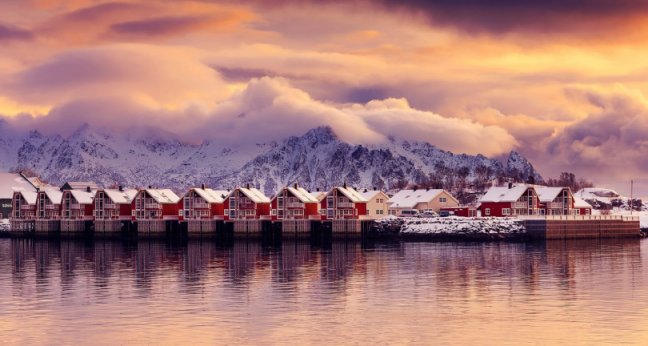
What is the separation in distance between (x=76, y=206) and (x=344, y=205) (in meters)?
55.0

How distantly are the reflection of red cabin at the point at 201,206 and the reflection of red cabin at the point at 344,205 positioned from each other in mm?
19462

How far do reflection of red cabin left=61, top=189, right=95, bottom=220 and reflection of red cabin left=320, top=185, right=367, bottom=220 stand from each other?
4837 cm

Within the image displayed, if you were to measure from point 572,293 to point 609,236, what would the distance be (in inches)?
3853

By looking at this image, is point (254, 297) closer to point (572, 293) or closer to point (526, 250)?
point (572, 293)

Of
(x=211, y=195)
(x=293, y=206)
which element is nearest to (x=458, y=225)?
(x=293, y=206)

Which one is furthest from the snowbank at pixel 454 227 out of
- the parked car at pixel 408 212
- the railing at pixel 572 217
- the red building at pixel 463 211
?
the parked car at pixel 408 212

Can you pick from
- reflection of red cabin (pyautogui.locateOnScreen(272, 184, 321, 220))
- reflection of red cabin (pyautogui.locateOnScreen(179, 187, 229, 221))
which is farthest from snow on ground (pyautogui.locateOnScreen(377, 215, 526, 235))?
reflection of red cabin (pyautogui.locateOnScreen(179, 187, 229, 221))

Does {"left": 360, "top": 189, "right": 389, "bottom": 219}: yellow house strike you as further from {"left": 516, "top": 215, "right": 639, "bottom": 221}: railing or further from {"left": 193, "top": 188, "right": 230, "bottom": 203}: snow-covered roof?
{"left": 516, "top": 215, "right": 639, "bottom": 221}: railing

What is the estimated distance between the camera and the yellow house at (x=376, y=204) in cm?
18168

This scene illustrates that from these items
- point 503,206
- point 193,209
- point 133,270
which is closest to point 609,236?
point 503,206

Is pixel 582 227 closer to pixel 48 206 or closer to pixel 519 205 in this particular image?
pixel 519 205

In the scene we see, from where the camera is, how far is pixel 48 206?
Answer: 7721 inches

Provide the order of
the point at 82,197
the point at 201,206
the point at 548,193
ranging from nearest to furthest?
the point at 201,206, the point at 548,193, the point at 82,197

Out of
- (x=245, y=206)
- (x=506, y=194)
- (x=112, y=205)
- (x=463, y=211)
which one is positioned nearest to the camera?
(x=245, y=206)
